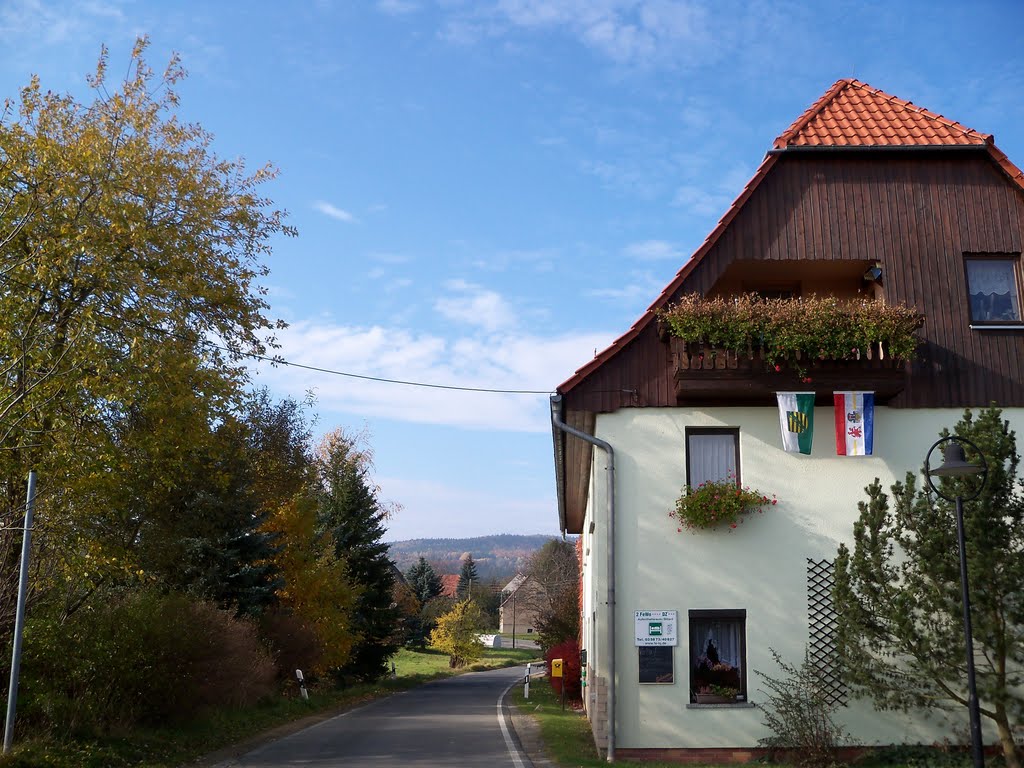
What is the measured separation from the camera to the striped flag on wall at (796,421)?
14.4 m

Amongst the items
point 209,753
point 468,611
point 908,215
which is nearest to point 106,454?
point 209,753

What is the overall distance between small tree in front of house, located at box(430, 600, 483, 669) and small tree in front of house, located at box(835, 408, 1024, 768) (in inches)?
1618

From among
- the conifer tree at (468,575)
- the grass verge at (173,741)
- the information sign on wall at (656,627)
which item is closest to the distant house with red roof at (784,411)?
the information sign on wall at (656,627)

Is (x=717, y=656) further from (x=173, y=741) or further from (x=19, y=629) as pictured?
(x=19, y=629)

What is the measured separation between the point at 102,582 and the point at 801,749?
1282 centimetres

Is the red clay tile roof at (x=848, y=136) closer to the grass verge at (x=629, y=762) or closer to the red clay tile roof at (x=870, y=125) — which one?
the red clay tile roof at (x=870, y=125)

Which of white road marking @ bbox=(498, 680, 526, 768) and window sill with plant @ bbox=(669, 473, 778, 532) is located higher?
window sill with plant @ bbox=(669, 473, 778, 532)

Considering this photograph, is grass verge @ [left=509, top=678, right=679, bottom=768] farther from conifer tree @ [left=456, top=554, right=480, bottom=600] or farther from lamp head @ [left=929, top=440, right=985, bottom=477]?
conifer tree @ [left=456, top=554, right=480, bottom=600]

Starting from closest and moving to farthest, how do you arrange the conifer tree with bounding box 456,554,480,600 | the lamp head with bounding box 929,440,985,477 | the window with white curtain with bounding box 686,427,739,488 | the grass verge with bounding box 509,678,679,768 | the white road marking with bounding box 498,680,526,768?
1. the lamp head with bounding box 929,440,985,477
2. the grass verge with bounding box 509,678,679,768
3. the white road marking with bounding box 498,680,526,768
4. the window with white curtain with bounding box 686,427,739,488
5. the conifer tree with bounding box 456,554,480,600

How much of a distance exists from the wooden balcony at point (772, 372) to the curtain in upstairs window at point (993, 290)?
2.15 metres

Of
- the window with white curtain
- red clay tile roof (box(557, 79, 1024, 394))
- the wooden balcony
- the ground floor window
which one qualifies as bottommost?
the ground floor window

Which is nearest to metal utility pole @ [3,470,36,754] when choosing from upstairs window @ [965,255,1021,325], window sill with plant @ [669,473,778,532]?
window sill with plant @ [669,473,778,532]

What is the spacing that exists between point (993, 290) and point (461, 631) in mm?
42500

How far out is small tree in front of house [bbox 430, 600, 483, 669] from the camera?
173ft
